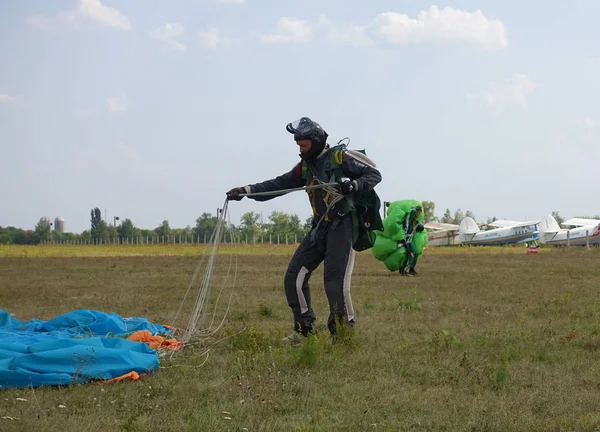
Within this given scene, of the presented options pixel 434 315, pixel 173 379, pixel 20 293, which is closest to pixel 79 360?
pixel 173 379

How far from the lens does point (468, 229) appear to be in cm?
7069

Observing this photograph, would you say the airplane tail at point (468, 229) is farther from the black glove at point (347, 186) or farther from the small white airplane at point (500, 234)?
the black glove at point (347, 186)

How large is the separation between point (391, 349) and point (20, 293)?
8.57 metres

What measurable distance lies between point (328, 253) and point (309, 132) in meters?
1.16

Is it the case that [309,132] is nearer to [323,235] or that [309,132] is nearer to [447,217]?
[323,235]

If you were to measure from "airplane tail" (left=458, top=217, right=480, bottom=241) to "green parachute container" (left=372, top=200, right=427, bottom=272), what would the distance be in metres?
53.6

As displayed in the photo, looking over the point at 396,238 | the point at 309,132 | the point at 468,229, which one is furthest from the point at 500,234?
the point at 309,132

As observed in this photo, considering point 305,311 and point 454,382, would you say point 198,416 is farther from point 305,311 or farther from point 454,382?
point 305,311

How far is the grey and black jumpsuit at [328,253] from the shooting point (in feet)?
21.9

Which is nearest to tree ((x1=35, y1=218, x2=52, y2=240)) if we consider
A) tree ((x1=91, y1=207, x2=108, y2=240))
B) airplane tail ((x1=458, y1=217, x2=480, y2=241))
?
tree ((x1=91, y1=207, x2=108, y2=240))

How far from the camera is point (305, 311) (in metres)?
6.83

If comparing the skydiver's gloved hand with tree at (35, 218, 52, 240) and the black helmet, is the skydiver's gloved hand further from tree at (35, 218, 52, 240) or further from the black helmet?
tree at (35, 218, 52, 240)

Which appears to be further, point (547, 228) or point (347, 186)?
point (547, 228)

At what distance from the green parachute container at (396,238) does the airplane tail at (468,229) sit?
53.6 meters
